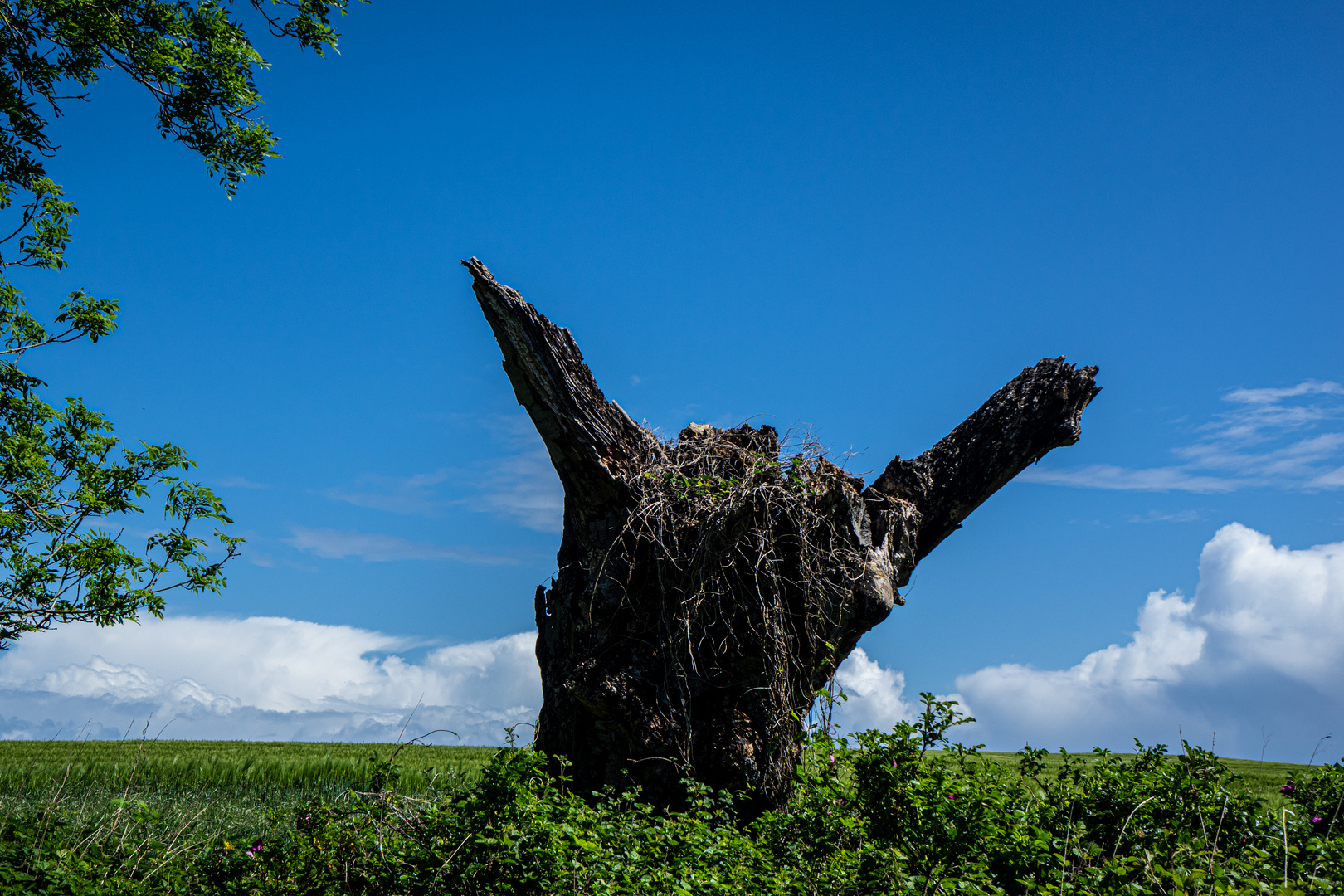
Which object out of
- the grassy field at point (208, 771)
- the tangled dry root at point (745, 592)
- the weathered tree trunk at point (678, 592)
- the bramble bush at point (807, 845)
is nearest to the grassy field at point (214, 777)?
the grassy field at point (208, 771)

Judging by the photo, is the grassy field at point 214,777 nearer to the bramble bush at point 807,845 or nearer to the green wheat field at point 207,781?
the green wheat field at point 207,781

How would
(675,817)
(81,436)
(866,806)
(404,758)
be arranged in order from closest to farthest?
(866,806) < (675,817) < (81,436) < (404,758)

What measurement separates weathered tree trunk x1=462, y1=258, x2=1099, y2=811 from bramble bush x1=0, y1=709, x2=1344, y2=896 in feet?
1.98

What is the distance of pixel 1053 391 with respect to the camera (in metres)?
6.71

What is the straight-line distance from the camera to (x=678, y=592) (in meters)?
5.52

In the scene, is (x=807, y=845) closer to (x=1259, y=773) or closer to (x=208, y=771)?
(x=208, y=771)

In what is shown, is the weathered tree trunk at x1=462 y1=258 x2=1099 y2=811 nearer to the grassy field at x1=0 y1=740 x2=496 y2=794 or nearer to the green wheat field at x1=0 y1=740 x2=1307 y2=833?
the green wheat field at x1=0 y1=740 x2=1307 y2=833

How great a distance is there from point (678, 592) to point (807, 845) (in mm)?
1931

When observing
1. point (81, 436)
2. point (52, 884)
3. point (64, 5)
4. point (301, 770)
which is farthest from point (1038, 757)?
point (64, 5)

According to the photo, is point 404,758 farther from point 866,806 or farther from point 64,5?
point 64,5

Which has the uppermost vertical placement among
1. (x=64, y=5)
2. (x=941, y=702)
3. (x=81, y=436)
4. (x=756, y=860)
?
(x=64, y=5)

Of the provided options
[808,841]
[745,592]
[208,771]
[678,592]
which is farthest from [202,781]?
[808,841]

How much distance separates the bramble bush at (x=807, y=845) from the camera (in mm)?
3322

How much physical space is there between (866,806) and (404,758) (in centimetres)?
947
